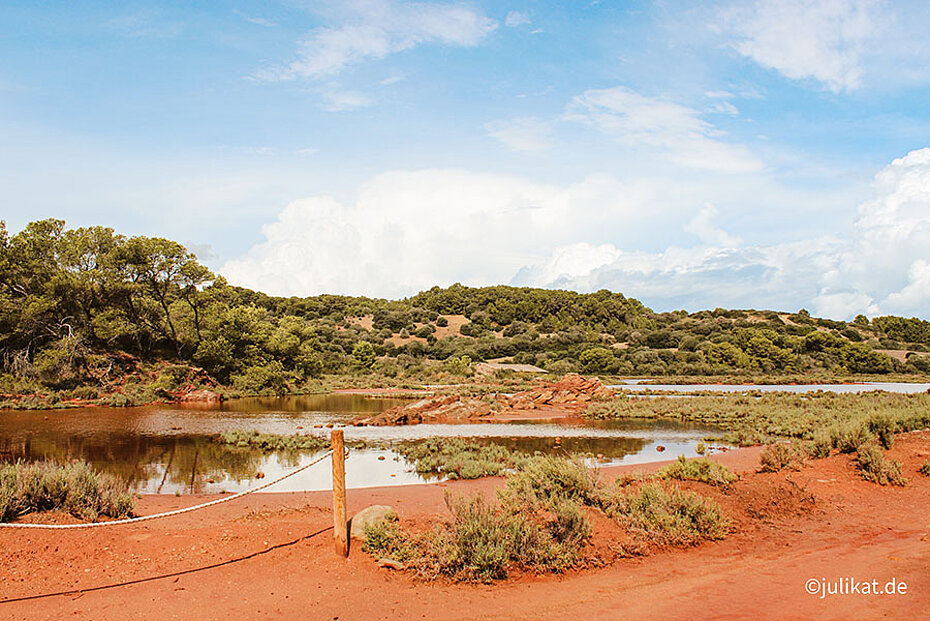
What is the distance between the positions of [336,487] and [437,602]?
6.59ft

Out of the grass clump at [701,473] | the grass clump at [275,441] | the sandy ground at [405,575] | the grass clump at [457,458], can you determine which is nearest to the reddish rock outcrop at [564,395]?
the grass clump at [457,458]

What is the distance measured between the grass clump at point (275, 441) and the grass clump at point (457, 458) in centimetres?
277

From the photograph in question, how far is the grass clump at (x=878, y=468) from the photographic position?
12.2 m

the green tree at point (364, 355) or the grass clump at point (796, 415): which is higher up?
the green tree at point (364, 355)

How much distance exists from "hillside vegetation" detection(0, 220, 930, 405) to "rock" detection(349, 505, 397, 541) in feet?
96.3

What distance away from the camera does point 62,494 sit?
31.0ft

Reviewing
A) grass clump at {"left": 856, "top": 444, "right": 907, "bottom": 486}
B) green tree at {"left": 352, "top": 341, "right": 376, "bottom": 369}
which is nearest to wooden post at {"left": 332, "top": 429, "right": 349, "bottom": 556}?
grass clump at {"left": 856, "top": 444, "right": 907, "bottom": 486}

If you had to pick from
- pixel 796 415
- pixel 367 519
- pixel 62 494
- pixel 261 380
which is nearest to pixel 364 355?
pixel 261 380

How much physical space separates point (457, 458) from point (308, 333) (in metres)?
39.3

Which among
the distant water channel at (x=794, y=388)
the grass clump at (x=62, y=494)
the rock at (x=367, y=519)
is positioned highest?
the grass clump at (x=62, y=494)

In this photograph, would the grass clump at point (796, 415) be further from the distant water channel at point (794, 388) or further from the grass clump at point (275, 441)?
the grass clump at point (275, 441)

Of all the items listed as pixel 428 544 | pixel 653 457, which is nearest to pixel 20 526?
pixel 428 544

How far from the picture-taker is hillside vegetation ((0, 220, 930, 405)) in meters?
36.0

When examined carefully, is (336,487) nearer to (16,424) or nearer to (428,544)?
(428,544)
